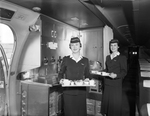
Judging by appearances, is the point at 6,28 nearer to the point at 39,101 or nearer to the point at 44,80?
the point at 44,80

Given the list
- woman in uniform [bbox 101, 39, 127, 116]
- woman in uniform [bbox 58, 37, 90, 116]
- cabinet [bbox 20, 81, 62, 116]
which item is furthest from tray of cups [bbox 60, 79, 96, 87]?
cabinet [bbox 20, 81, 62, 116]

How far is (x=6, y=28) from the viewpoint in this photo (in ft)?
8.57

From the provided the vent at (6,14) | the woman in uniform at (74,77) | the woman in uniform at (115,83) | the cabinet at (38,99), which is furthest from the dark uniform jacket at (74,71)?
the vent at (6,14)

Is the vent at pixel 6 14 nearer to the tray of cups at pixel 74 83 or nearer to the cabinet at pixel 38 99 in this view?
the cabinet at pixel 38 99

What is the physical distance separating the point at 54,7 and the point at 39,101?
2.04m

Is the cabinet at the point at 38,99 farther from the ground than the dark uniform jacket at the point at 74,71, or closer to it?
closer to it

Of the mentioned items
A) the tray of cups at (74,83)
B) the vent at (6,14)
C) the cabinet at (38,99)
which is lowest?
the cabinet at (38,99)

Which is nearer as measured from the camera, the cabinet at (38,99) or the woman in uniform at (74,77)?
the woman in uniform at (74,77)

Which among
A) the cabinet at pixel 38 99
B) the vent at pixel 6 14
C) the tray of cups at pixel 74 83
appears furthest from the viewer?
the cabinet at pixel 38 99

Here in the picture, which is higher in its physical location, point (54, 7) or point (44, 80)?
point (54, 7)

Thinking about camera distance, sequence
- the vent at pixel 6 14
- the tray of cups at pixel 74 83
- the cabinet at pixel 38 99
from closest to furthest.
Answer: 1. the tray of cups at pixel 74 83
2. the vent at pixel 6 14
3. the cabinet at pixel 38 99

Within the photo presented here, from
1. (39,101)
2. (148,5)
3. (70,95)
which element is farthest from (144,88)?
(39,101)

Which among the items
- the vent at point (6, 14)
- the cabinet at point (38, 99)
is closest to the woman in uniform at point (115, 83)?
the cabinet at point (38, 99)

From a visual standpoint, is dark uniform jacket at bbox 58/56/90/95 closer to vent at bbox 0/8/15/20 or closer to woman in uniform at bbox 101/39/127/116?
woman in uniform at bbox 101/39/127/116
